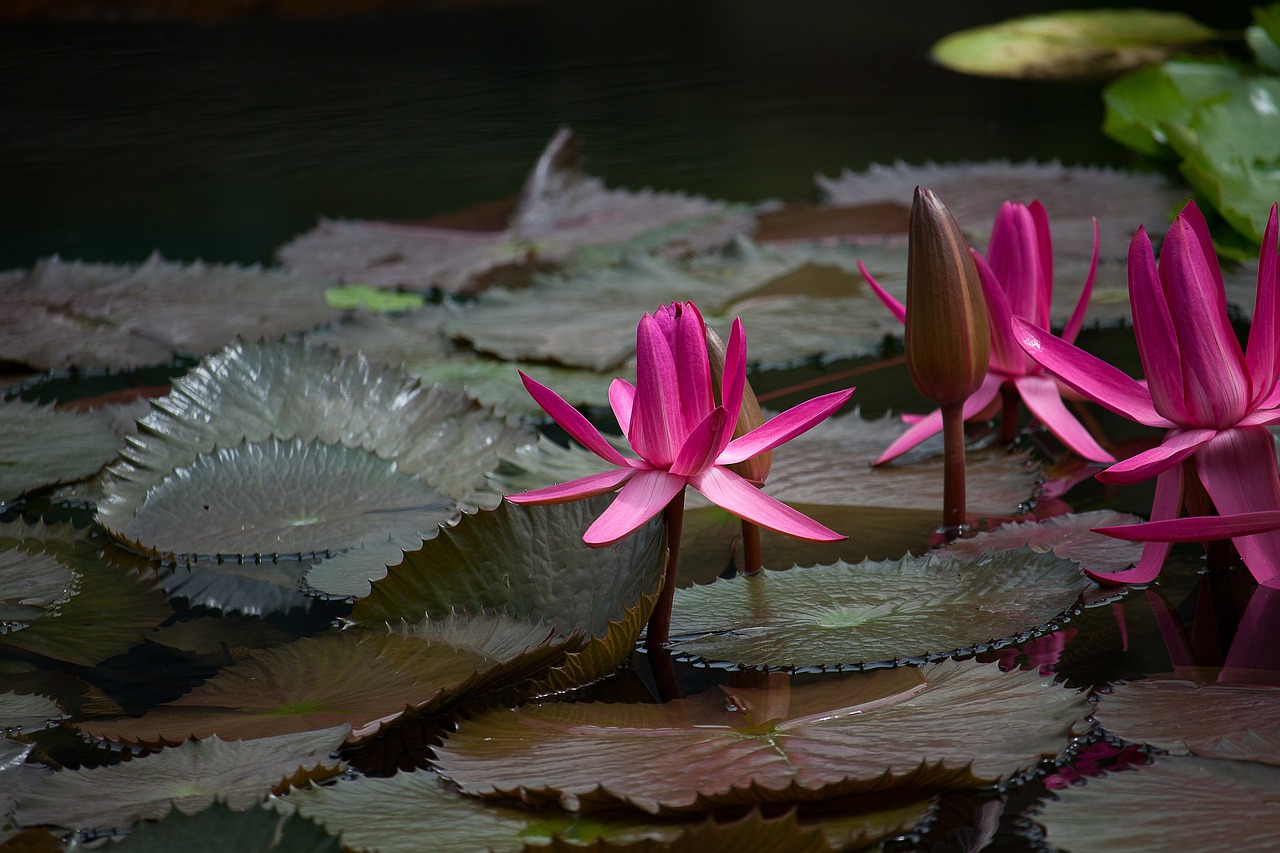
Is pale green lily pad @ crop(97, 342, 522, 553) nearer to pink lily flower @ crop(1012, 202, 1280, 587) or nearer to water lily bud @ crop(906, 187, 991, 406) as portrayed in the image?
water lily bud @ crop(906, 187, 991, 406)

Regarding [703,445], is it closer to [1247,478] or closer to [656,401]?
[656,401]

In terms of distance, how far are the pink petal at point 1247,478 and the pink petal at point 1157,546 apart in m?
0.02

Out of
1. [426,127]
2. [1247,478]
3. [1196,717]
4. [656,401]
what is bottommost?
[1196,717]

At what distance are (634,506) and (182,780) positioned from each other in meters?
0.30

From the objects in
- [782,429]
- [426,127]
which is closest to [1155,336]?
[782,429]

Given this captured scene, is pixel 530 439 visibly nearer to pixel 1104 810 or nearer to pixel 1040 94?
pixel 1104 810

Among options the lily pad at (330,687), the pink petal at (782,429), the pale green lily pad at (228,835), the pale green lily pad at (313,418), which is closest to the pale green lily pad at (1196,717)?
the pink petal at (782,429)

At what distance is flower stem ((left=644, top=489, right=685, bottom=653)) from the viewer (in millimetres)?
745

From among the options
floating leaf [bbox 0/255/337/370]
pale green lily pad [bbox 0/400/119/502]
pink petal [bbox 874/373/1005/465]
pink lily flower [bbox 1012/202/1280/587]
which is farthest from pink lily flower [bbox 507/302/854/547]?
floating leaf [bbox 0/255/337/370]

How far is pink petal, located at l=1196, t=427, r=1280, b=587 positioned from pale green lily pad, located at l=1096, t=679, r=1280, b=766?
0.10 m

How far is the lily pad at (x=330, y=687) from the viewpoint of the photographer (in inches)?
27.5

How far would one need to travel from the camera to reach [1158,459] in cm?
73

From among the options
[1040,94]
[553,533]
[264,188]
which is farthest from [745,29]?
[553,533]

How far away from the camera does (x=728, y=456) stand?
0.73m
